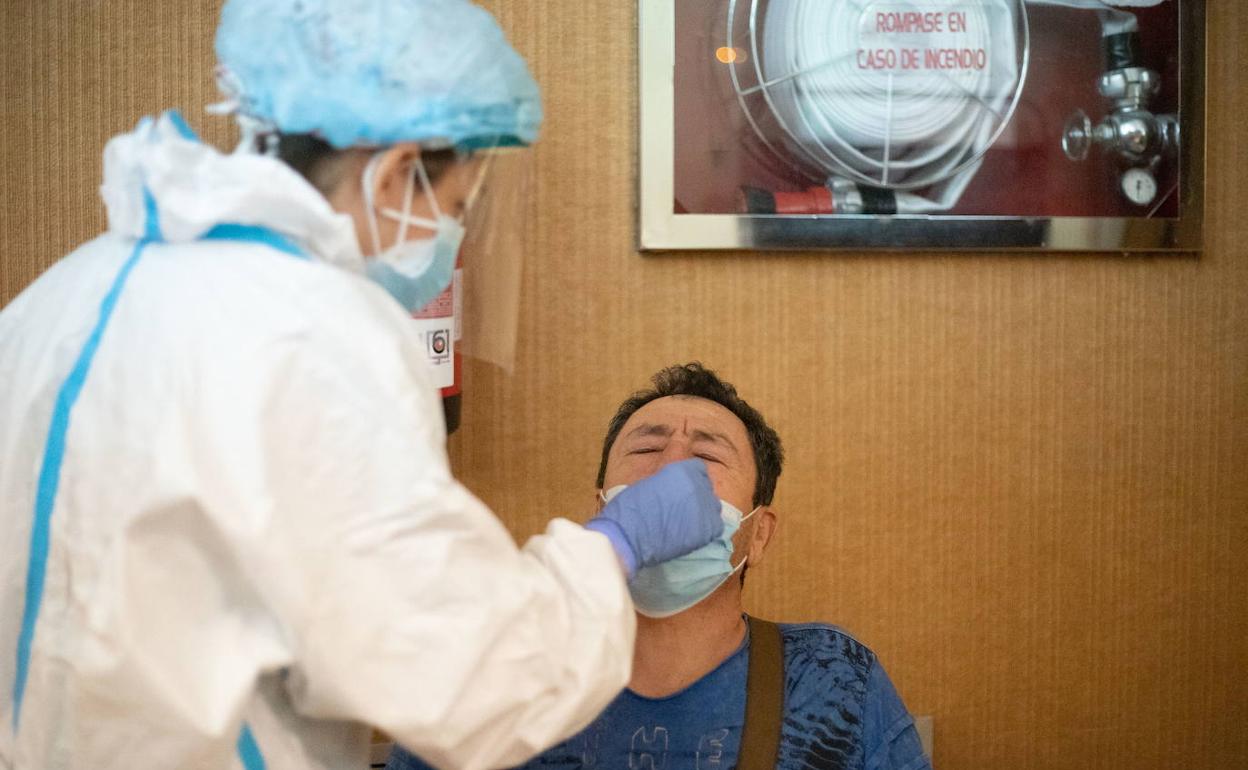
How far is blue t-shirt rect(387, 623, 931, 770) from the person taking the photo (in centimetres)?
162

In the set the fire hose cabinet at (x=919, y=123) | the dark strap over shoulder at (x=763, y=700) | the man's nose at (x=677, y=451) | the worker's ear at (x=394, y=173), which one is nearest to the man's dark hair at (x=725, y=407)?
the man's nose at (x=677, y=451)

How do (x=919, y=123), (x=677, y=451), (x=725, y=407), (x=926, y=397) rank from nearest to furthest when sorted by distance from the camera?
(x=677, y=451)
(x=725, y=407)
(x=919, y=123)
(x=926, y=397)

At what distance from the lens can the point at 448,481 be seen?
3.30 feet

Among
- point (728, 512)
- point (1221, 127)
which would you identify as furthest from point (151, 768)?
point (1221, 127)

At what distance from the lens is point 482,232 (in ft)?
4.43

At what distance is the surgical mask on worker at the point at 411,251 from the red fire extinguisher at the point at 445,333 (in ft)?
1.61

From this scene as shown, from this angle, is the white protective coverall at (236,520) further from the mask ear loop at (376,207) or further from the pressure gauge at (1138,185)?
the pressure gauge at (1138,185)

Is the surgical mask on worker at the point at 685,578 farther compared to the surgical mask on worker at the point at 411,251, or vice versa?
the surgical mask on worker at the point at 685,578

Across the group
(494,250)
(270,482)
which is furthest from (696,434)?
(270,482)

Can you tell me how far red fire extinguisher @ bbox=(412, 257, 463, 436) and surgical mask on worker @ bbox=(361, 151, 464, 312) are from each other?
0.49m

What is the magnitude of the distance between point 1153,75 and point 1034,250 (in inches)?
16.3

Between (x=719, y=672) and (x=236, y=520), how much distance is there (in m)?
0.95

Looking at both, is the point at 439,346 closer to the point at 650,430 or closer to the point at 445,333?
the point at 445,333

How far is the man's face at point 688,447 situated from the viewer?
5.78ft
